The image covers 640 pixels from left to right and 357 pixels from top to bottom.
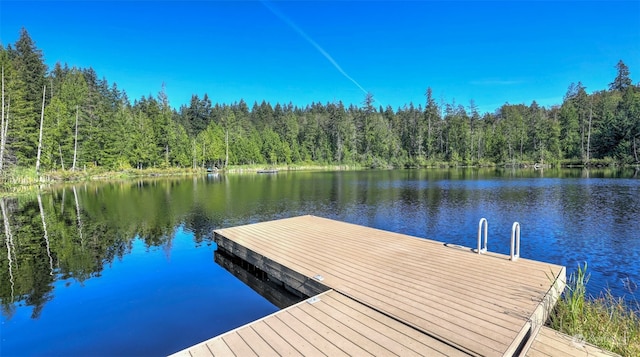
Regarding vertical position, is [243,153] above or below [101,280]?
above

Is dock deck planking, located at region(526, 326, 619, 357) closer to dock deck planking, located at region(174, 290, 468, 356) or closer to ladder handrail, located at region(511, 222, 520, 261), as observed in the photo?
dock deck planking, located at region(174, 290, 468, 356)

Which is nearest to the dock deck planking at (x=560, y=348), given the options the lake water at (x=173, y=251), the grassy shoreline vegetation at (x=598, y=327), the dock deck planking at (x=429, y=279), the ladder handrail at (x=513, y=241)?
the grassy shoreline vegetation at (x=598, y=327)

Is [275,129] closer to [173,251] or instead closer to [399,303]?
[173,251]

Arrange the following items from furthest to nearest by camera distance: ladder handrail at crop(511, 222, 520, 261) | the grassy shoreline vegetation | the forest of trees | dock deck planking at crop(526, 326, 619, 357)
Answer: the forest of trees, ladder handrail at crop(511, 222, 520, 261), the grassy shoreline vegetation, dock deck planking at crop(526, 326, 619, 357)

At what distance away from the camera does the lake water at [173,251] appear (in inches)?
213

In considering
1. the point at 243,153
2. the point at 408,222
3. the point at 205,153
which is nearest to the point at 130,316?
the point at 408,222

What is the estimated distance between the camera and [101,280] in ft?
25.1

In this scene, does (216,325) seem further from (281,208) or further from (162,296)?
(281,208)

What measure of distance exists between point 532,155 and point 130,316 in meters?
69.2

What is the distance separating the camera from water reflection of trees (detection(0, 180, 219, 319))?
739cm

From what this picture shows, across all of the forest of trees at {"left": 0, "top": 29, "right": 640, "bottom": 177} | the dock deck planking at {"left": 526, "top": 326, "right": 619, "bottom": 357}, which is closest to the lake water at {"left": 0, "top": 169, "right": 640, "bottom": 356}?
the dock deck planking at {"left": 526, "top": 326, "right": 619, "bottom": 357}

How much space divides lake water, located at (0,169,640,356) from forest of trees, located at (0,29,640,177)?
19068 mm

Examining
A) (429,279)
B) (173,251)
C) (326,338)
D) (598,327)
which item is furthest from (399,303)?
(173,251)

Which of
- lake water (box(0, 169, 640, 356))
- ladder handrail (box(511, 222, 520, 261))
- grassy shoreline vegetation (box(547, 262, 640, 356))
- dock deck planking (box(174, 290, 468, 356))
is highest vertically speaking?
ladder handrail (box(511, 222, 520, 261))
